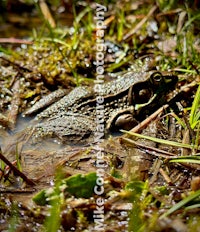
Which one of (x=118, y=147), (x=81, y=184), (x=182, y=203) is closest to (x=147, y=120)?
(x=118, y=147)

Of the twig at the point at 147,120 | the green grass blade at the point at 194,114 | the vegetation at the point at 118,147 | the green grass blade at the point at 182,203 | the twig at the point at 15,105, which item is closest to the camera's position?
the green grass blade at the point at 182,203

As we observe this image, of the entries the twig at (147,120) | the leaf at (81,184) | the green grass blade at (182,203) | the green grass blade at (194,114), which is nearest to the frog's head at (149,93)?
the twig at (147,120)

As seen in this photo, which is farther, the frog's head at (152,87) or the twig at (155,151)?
the frog's head at (152,87)

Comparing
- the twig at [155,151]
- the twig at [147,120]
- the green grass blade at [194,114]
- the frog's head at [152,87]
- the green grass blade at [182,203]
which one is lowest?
the green grass blade at [182,203]

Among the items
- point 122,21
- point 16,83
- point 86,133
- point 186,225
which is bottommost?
point 186,225

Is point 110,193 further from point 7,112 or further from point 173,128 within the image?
point 7,112

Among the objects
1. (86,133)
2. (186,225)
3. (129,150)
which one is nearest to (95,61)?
(86,133)

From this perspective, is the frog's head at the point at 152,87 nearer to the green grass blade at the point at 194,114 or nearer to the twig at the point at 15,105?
the green grass blade at the point at 194,114

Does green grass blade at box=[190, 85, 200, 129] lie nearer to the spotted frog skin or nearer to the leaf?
the spotted frog skin

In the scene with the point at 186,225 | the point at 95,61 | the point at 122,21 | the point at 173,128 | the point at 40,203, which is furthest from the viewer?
the point at 122,21
